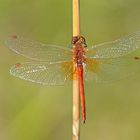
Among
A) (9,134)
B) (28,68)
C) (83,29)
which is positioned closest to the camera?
(28,68)

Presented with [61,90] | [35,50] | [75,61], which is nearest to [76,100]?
[75,61]

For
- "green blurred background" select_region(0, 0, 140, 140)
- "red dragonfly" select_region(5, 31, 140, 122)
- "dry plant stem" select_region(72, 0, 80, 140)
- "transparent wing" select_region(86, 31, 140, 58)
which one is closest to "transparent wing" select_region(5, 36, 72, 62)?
"red dragonfly" select_region(5, 31, 140, 122)

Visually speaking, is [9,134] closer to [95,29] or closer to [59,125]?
[59,125]

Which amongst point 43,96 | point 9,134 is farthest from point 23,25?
point 9,134

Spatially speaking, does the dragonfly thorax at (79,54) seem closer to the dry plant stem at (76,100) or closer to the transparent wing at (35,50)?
the transparent wing at (35,50)

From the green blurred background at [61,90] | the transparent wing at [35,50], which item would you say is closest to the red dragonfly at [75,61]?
the transparent wing at [35,50]

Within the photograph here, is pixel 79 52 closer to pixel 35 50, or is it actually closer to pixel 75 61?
pixel 75 61
